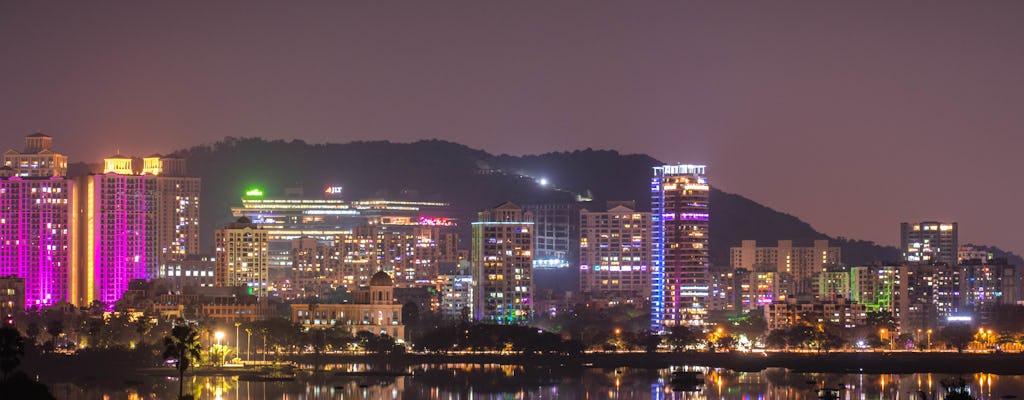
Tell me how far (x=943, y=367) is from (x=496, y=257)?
41950mm

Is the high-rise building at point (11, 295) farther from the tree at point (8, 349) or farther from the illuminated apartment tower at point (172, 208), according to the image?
the tree at point (8, 349)

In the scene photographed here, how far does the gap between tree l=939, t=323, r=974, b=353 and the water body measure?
49.5ft

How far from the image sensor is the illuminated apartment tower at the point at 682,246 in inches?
6526

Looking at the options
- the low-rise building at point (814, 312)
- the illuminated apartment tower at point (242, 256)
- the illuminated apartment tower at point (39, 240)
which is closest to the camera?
the low-rise building at point (814, 312)

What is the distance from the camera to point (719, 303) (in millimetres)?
194250

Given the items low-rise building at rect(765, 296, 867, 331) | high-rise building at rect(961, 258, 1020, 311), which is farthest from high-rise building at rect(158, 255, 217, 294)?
high-rise building at rect(961, 258, 1020, 311)

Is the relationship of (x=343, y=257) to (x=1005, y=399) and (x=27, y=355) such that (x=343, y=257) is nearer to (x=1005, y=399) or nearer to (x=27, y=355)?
(x=27, y=355)

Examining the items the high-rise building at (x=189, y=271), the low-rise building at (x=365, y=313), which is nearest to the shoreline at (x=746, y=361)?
the low-rise building at (x=365, y=313)

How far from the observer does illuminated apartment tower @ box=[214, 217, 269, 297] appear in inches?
6969

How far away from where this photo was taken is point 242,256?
585ft

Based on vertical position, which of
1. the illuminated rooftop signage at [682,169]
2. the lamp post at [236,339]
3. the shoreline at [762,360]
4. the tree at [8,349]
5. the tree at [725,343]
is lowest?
Answer: the shoreline at [762,360]

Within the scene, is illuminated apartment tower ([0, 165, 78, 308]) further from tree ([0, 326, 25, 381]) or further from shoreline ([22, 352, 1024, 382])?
tree ([0, 326, 25, 381])

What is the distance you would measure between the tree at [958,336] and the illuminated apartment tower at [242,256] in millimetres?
60881

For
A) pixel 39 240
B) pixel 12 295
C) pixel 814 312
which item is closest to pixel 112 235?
pixel 39 240
